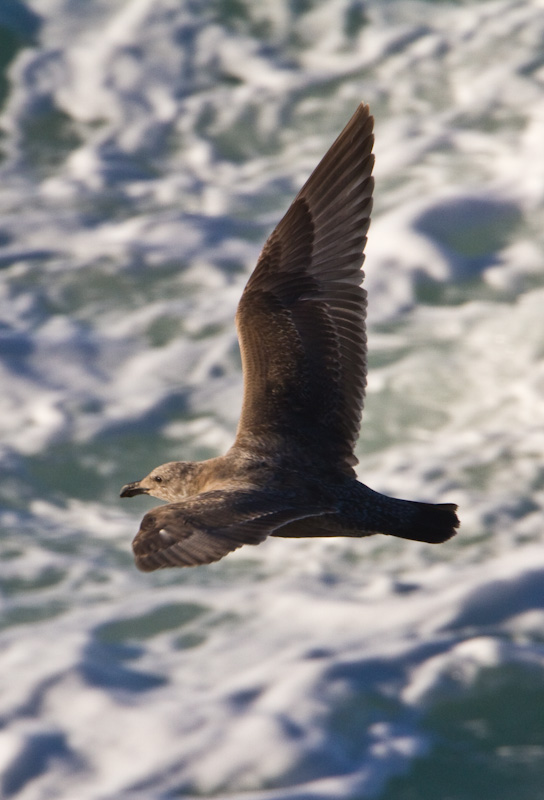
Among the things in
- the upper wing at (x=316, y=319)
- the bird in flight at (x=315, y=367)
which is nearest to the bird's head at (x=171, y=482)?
the bird in flight at (x=315, y=367)

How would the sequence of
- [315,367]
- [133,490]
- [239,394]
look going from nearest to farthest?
[315,367]
[133,490]
[239,394]

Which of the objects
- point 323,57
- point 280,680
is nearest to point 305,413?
point 280,680

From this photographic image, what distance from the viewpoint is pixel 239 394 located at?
9.16 meters

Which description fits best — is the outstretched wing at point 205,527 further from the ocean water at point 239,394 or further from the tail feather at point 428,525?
the ocean water at point 239,394

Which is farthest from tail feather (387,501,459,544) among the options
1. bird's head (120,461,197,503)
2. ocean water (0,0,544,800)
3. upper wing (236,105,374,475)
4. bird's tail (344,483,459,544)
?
ocean water (0,0,544,800)

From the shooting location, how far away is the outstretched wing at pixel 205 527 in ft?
14.5

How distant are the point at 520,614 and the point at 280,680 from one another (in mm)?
1517

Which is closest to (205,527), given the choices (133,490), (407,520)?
(407,520)

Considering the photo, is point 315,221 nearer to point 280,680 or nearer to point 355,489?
point 355,489

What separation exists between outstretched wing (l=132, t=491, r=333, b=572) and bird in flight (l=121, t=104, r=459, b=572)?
47cm

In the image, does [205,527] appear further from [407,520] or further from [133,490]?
[133,490]

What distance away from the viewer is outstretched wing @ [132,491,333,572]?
441 centimetres

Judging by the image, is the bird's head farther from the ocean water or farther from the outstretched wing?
the ocean water

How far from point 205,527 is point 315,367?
1.49 metres
